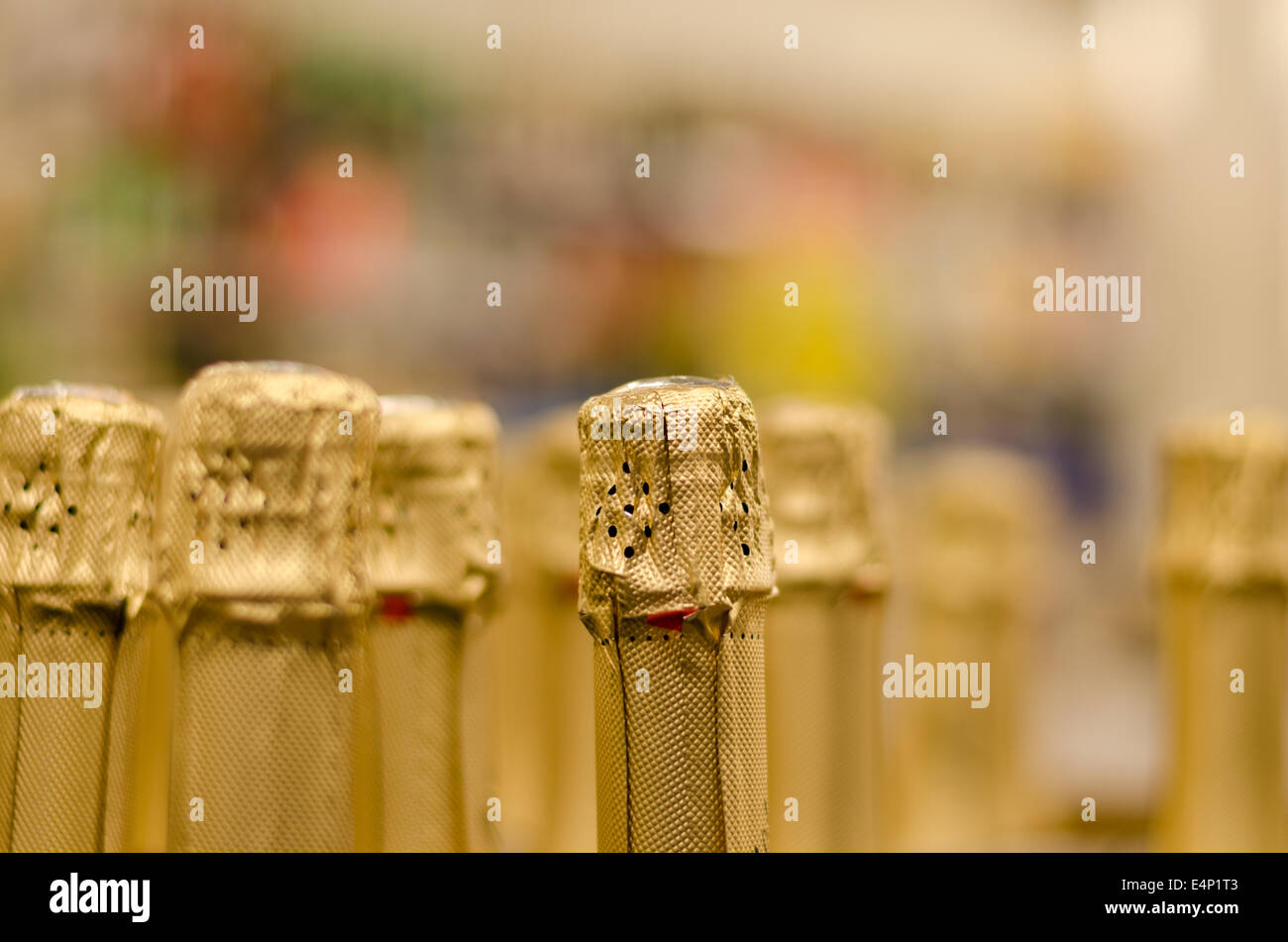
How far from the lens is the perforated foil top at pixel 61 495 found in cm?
133

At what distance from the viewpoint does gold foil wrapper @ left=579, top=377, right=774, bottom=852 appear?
1184 millimetres

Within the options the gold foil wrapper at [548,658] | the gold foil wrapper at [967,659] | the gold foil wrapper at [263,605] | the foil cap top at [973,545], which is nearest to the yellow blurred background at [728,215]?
the gold foil wrapper at [967,659]

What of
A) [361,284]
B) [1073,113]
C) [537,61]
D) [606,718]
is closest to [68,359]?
[361,284]

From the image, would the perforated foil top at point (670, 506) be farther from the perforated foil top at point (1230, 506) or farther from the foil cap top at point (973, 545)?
the foil cap top at point (973, 545)

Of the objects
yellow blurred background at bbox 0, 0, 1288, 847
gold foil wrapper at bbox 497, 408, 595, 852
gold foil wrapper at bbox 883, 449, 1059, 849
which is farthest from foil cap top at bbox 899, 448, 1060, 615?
gold foil wrapper at bbox 497, 408, 595, 852

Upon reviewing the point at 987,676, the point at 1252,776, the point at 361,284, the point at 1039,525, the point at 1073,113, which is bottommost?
the point at 1252,776

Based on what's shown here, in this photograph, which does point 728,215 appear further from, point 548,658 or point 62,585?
point 62,585

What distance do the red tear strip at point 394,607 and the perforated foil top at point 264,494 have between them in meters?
0.31

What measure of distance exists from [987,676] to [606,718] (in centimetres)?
157

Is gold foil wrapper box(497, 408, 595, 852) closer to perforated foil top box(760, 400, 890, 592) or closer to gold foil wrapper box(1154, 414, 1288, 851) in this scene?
perforated foil top box(760, 400, 890, 592)

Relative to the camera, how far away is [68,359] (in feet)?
12.0

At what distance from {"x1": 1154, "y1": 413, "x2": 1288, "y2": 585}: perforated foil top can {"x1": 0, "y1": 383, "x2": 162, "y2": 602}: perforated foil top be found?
1551mm

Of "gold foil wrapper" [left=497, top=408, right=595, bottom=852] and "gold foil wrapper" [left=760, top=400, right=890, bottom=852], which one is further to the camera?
"gold foil wrapper" [left=497, top=408, right=595, bottom=852]

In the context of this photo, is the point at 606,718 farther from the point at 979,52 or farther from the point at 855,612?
the point at 979,52
